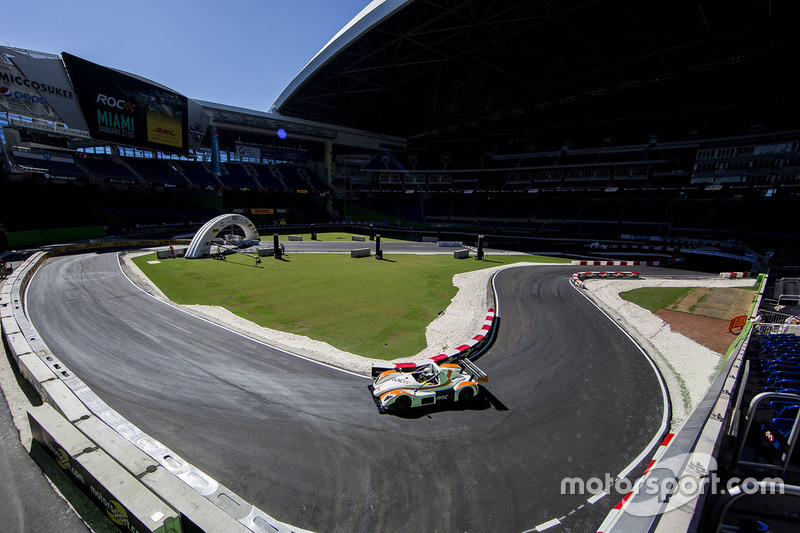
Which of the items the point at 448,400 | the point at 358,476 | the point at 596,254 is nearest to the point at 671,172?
the point at 596,254

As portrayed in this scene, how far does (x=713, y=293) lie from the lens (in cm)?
2156

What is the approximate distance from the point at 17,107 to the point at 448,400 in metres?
56.3

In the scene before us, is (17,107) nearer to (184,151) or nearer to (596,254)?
(184,151)

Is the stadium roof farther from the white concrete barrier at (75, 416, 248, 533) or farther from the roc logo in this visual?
the white concrete barrier at (75, 416, 248, 533)

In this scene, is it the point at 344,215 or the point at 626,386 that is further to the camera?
the point at 344,215

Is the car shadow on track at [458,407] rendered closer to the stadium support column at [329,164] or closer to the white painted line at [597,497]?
the white painted line at [597,497]

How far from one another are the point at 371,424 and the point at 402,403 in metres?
1.04

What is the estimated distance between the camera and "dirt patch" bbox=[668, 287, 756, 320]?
58.2 feet

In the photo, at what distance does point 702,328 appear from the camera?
15562 mm

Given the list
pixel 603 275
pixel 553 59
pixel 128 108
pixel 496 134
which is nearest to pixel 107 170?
pixel 128 108

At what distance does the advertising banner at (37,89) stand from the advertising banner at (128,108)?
1035 millimetres

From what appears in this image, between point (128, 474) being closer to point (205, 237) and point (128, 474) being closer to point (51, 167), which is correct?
point (205, 237)

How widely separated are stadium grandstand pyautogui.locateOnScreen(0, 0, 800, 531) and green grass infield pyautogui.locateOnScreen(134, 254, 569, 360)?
2180cm

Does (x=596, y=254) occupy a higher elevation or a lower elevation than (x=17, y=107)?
lower
